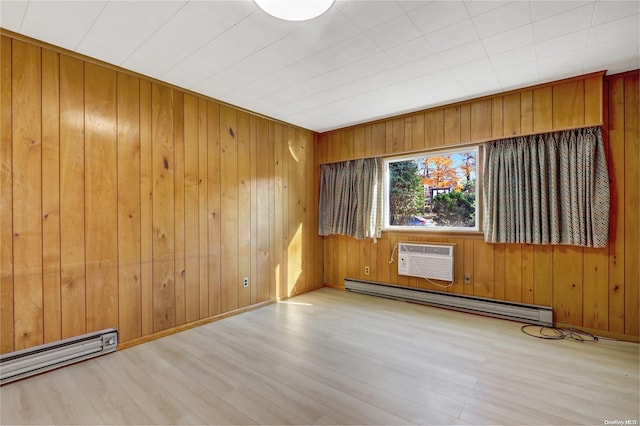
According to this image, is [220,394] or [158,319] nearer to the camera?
[220,394]

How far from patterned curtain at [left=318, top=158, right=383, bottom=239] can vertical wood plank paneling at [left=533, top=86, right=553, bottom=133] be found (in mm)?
1835

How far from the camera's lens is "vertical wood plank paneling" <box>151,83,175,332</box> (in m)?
2.88

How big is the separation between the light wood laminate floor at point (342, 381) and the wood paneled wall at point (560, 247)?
0.41 m

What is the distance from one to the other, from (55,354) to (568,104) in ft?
15.8

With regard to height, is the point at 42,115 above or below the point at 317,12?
below

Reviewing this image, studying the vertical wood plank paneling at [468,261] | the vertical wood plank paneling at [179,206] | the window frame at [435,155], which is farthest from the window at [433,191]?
the vertical wood plank paneling at [179,206]

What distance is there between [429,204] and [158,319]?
11.1ft

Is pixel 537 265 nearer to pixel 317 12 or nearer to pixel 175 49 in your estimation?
pixel 317 12

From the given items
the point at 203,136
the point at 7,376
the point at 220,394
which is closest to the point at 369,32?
the point at 203,136

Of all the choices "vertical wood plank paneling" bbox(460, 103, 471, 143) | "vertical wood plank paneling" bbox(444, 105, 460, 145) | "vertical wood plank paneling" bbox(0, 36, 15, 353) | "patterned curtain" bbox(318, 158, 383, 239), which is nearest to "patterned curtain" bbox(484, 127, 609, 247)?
"vertical wood plank paneling" bbox(460, 103, 471, 143)

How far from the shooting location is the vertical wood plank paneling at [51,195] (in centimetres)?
228

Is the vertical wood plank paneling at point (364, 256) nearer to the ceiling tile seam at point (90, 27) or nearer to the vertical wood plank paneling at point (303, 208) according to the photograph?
the vertical wood plank paneling at point (303, 208)

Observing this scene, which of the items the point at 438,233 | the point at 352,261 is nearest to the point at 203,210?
the point at 352,261

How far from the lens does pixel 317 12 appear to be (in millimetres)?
1757
